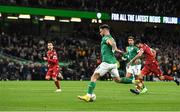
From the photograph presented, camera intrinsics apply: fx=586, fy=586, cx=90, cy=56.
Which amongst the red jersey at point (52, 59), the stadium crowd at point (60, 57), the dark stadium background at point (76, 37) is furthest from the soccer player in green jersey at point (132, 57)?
the dark stadium background at point (76, 37)

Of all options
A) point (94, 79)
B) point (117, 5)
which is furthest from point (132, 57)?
point (117, 5)

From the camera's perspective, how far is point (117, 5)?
58.2 meters

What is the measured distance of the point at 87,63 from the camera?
159 feet

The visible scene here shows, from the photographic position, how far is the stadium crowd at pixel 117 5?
5300 centimetres

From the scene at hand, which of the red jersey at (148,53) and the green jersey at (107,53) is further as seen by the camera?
the red jersey at (148,53)

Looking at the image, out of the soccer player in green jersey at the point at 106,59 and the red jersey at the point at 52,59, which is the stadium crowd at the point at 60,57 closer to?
the red jersey at the point at 52,59

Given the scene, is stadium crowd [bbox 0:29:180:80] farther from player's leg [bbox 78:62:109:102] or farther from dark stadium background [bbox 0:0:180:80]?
player's leg [bbox 78:62:109:102]

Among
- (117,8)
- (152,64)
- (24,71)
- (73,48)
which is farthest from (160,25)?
(152,64)

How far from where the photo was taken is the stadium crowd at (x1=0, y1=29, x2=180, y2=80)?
4475 cm

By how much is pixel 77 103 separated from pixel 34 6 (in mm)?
34345

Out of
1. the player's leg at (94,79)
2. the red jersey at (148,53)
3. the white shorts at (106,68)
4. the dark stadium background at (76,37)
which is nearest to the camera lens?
the player's leg at (94,79)

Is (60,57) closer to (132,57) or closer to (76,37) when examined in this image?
(76,37)

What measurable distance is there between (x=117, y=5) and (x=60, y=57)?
1172 centimetres

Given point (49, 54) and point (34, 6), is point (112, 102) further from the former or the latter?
point (34, 6)
